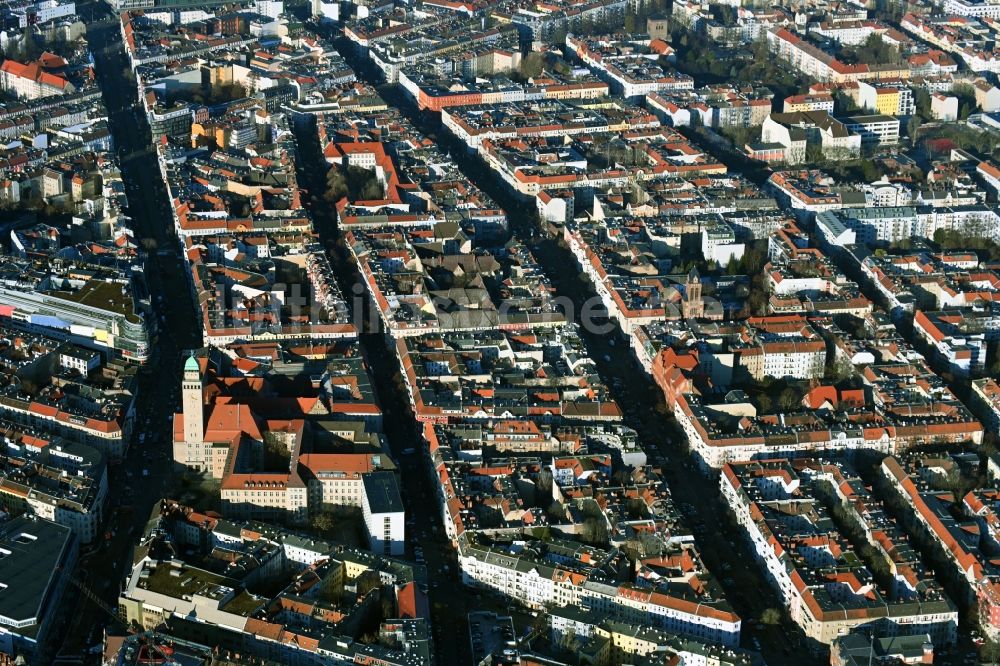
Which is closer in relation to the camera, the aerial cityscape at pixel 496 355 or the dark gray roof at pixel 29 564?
the dark gray roof at pixel 29 564

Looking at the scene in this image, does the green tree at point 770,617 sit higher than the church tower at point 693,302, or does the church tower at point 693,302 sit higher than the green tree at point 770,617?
the church tower at point 693,302

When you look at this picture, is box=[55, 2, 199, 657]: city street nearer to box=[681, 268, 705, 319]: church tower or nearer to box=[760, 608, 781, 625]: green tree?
box=[760, 608, 781, 625]: green tree

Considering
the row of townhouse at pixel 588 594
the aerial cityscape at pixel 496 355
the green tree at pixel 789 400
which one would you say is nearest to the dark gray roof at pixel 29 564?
the aerial cityscape at pixel 496 355

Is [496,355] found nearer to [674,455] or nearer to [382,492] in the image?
[674,455]

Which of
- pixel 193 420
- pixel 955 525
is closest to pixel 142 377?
pixel 193 420

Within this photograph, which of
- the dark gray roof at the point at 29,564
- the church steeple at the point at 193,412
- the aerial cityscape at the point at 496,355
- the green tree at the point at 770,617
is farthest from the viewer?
the church steeple at the point at 193,412

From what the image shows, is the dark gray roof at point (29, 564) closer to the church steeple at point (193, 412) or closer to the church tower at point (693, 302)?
the church steeple at point (193, 412)
